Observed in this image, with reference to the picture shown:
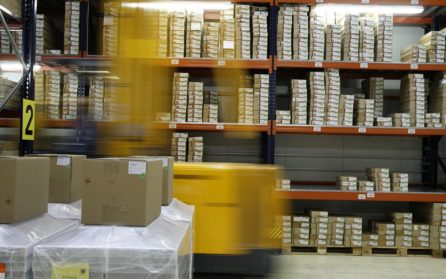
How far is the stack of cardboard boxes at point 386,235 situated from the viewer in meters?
7.92

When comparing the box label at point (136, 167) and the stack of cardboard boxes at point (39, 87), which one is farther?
the stack of cardboard boxes at point (39, 87)

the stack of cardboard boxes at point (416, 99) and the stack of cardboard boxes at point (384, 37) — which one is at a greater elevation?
the stack of cardboard boxes at point (384, 37)

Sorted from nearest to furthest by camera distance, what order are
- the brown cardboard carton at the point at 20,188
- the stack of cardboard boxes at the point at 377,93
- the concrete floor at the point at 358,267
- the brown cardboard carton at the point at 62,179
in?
the brown cardboard carton at the point at 20,188, the brown cardboard carton at the point at 62,179, the concrete floor at the point at 358,267, the stack of cardboard boxes at the point at 377,93

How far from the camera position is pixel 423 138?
30.1 ft

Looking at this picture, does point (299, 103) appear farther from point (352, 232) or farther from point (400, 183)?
point (352, 232)

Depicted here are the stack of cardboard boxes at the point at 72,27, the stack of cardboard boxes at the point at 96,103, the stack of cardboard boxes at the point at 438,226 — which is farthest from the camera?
the stack of cardboard boxes at the point at 72,27

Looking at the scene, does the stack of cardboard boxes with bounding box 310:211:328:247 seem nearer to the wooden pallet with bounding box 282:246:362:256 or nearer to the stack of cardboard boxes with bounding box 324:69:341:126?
the wooden pallet with bounding box 282:246:362:256

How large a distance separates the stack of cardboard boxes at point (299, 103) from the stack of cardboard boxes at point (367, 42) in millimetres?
1158

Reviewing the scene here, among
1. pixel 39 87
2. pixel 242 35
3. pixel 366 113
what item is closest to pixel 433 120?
pixel 366 113

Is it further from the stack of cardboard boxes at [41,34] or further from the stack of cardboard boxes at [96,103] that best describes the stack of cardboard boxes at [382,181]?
the stack of cardboard boxes at [41,34]

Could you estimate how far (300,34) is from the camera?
8039 mm

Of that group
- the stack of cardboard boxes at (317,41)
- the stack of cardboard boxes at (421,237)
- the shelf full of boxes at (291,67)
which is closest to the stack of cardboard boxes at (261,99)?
the shelf full of boxes at (291,67)

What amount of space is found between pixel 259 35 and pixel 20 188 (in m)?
5.93

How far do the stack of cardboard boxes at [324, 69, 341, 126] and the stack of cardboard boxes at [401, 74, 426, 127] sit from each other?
131 centimetres
